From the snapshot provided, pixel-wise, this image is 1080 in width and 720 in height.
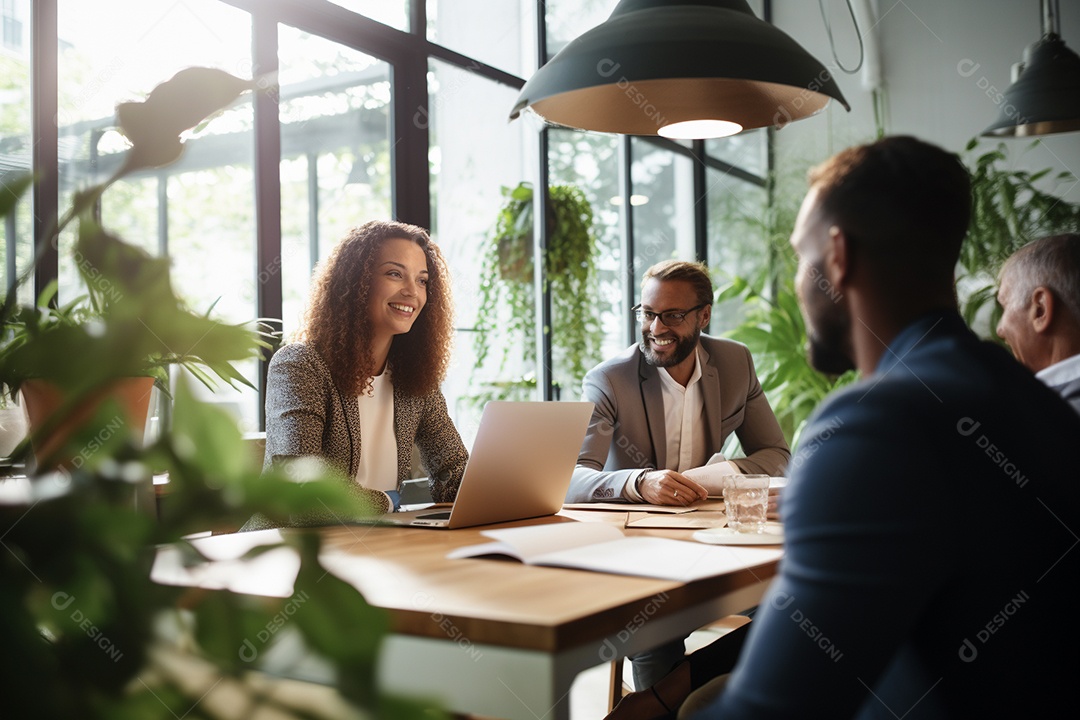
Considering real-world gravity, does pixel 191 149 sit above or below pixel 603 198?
below

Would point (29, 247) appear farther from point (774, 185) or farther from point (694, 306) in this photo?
point (774, 185)

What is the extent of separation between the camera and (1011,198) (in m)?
5.26

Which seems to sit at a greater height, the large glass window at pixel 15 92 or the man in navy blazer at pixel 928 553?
the large glass window at pixel 15 92

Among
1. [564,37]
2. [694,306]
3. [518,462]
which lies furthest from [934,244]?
[564,37]

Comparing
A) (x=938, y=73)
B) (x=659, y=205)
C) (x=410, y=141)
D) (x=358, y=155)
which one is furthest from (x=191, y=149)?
(x=938, y=73)

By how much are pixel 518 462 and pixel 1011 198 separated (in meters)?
4.35

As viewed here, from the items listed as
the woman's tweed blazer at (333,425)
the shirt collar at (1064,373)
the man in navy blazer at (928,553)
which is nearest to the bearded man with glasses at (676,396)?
the woman's tweed blazer at (333,425)

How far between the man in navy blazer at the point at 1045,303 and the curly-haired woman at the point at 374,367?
140 centimetres

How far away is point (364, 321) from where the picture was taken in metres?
2.64

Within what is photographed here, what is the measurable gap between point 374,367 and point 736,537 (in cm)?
125

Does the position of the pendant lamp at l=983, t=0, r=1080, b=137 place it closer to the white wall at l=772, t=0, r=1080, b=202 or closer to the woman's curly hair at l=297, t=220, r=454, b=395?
the woman's curly hair at l=297, t=220, r=454, b=395

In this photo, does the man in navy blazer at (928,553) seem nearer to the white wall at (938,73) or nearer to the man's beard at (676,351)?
the man's beard at (676,351)

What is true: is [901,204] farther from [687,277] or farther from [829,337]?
[687,277]

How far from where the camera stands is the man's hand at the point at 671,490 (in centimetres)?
228
